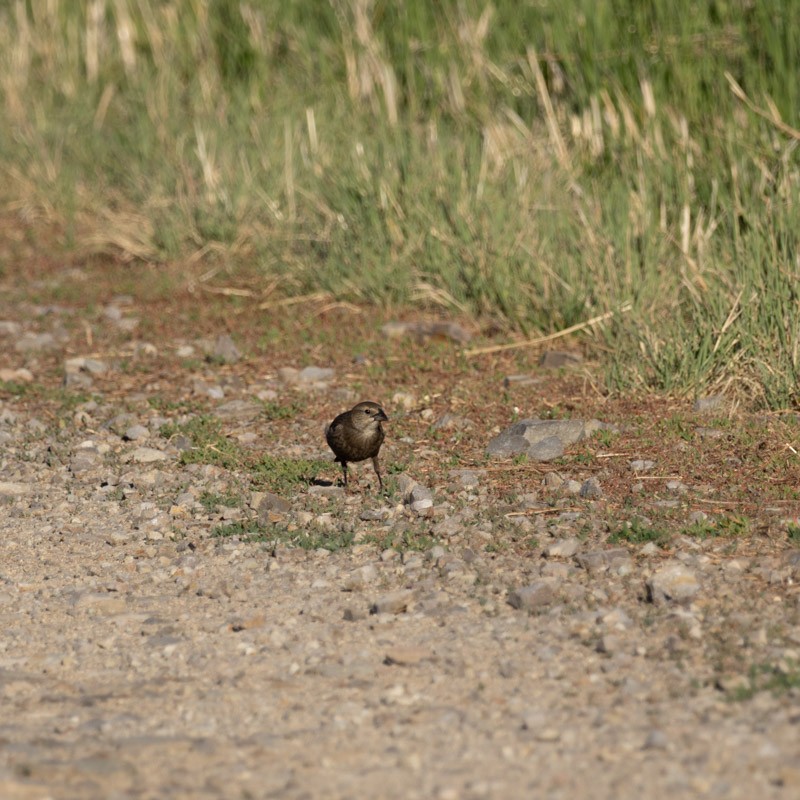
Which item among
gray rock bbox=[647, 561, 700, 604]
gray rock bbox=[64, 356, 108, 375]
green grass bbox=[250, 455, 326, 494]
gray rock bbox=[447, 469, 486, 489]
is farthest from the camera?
gray rock bbox=[64, 356, 108, 375]

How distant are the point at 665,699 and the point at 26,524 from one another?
3.37 metres

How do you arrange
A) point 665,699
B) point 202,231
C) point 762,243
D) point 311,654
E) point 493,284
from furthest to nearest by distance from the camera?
point 202,231 < point 493,284 < point 762,243 < point 311,654 < point 665,699

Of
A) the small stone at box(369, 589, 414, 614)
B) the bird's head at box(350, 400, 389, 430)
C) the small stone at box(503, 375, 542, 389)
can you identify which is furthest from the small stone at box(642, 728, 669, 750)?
the small stone at box(503, 375, 542, 389)

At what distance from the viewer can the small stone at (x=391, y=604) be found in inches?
200

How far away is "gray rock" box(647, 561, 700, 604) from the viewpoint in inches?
197

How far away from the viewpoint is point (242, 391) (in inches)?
330

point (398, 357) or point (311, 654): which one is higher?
point (311, 654)

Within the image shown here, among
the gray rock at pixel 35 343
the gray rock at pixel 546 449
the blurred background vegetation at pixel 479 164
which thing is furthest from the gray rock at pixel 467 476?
the gray rock at pixel 35 343

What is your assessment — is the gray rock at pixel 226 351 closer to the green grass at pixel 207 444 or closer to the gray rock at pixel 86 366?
the gray rock at pixel 86 366

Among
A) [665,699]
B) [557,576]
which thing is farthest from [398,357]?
[665,699]

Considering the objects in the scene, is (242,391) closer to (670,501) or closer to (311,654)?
(670,501)

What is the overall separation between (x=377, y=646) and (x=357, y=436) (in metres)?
1.90

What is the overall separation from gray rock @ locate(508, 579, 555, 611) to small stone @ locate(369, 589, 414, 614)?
40 cm

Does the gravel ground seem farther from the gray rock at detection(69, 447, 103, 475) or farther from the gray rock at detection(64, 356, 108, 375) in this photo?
the gray rock at detection(64, 356, 108, 375)
